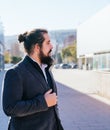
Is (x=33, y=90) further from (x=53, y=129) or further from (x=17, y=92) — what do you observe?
(x=53, y=129)

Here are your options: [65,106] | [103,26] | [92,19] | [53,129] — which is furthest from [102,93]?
[92,19]

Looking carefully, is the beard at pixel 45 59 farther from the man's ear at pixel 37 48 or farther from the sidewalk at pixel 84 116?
the sidewalk at pixel 84 116

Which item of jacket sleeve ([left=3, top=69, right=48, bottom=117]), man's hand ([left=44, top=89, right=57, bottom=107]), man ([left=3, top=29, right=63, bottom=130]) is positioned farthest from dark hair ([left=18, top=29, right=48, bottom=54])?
man's hand ([left=44, top=89, right=57, bottom=107])

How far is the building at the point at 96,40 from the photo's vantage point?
51044 millimetres

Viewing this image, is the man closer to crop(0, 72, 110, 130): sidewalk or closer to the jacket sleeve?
the jacket sleeve

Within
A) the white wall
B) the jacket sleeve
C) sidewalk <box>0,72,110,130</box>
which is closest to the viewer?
the jacket sleeve

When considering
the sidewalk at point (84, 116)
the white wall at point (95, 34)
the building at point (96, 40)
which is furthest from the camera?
the building at point (96, 40)

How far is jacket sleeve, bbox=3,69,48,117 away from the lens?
9.96ft

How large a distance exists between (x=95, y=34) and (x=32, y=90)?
182 feet

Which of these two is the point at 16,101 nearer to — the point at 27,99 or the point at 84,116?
the point at 27,99

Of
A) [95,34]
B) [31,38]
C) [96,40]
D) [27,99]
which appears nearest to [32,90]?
[27,99]

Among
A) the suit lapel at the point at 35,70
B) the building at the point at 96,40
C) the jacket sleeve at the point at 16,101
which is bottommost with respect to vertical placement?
the building at the point at 96,40

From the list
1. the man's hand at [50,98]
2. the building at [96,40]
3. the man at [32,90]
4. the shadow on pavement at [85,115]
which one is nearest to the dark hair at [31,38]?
the man at [32,90]

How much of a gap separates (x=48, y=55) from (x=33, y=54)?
0.41ft
